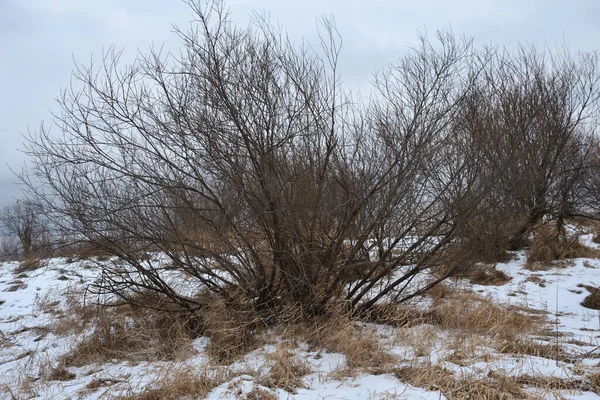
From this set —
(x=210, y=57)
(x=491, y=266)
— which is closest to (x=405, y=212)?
(x=210, y=57)

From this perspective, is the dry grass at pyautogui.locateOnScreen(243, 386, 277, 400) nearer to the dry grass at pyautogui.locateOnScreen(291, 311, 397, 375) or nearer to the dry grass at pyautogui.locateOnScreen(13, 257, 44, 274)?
the dry grass at pyautogui.locateOnScreen(291, 311, 397, 375)

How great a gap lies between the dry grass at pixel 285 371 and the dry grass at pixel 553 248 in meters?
6.78

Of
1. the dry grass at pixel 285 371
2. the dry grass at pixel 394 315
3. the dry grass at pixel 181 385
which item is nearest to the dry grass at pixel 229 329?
the dry grass at pixel 181 385

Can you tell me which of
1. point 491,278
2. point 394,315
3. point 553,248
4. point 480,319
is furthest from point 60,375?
point 553,248

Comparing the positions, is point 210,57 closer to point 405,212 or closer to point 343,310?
point 405,212

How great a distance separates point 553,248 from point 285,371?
25.9 feet

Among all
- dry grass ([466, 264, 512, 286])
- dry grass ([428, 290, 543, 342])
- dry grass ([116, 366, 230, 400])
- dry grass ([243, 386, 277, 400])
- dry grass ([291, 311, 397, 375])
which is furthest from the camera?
dry grass ([466, 264, 512, 286])

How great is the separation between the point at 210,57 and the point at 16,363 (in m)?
3.94

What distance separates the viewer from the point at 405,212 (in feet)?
16.4

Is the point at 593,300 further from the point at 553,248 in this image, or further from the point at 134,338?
the point at 134,338

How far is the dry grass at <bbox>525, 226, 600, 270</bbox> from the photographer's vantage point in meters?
9.60

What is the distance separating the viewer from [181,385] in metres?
3.77

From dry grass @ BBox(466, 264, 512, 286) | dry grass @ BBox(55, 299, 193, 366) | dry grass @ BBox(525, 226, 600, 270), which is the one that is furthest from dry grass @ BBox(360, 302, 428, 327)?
dry grass @ BBox(525, 226, 600, 270)

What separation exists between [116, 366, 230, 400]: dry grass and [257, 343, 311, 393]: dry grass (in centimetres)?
→ 38
